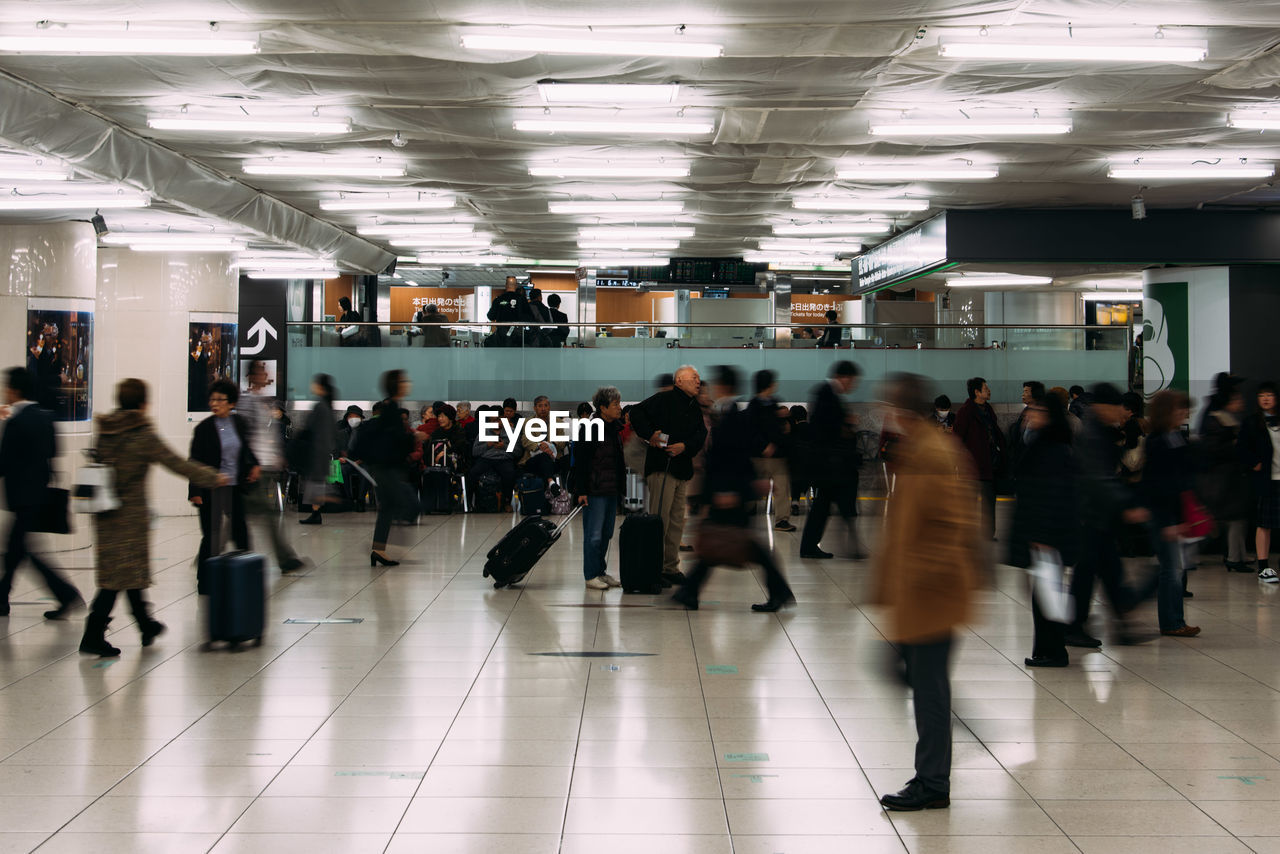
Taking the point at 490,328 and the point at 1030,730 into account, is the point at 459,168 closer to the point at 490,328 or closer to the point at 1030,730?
the point at 490,328

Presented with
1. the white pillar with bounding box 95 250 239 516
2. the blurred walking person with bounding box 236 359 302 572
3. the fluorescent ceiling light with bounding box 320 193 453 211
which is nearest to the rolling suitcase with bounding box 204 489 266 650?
the blurred walking person with bounding box 236 359 302 572

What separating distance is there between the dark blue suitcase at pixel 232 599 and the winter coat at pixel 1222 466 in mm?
6939

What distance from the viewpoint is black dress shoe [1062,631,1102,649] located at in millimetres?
7293

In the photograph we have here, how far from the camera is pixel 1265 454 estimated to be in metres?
9.70

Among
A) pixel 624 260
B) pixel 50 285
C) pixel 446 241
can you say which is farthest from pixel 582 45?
pixel 624 260

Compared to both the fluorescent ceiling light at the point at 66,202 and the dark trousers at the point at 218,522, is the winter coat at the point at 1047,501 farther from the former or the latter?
the fluorescent ceiling light at the point at 66,202

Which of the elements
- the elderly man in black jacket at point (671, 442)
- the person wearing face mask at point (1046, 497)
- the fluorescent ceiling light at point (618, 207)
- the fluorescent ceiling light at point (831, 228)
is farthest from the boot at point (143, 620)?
the fluorescent ceiling light at point (831, 228)

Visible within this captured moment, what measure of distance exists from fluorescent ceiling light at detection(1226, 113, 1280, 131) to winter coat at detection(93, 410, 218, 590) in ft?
27.6

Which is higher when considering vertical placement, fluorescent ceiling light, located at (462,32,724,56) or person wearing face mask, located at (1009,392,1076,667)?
fluorescent ceiling light, located at (462,32,724,56)

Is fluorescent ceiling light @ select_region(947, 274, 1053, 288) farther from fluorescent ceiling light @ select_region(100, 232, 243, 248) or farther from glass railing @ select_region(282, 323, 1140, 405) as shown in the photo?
fluorescent ceiling light @ select_region(100, 232, 243, 248)

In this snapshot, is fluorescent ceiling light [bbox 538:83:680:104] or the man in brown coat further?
fluorescent ceiling light [bbox 538:83:680:104]

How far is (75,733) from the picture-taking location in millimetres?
5309

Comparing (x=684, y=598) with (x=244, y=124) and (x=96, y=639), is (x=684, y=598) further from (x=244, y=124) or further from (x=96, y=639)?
(x=244, y=124)

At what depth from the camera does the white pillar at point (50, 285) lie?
432 inches
